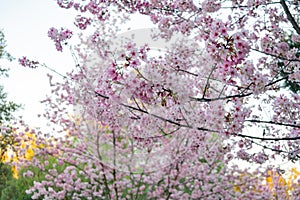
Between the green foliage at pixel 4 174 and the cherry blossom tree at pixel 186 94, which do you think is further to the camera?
the green foliage at pixel 4 174

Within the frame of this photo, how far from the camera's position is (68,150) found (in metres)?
5.36

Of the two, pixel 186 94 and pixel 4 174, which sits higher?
pixel 4 174

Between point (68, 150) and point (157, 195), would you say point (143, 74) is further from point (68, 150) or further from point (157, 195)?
point (157, 195)

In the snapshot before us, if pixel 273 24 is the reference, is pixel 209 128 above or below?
below

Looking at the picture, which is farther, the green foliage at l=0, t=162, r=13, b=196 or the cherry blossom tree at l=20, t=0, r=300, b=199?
the green foliage at l=0, t=162, r=13, b=196

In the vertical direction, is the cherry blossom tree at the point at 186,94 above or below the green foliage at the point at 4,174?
below

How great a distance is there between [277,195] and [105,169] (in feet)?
9.10

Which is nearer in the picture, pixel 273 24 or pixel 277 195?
pixel 273 24

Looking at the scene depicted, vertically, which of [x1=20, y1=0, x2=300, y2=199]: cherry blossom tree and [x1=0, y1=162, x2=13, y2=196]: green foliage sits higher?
[x1=0, y1=162, x2=13, y2=196]: green foliage

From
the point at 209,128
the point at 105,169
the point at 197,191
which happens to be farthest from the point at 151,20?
the point at 197,191

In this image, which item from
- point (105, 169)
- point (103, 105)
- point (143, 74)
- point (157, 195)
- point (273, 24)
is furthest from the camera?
point (157, 195)

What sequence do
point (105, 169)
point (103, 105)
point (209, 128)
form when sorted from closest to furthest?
1. point (209, 128)
2. point (103, 105)
3. point (105, 169)

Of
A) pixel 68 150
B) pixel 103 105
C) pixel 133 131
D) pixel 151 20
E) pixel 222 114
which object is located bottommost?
pixel 222 114

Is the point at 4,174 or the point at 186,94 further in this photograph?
the point at 4,174
